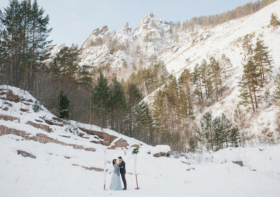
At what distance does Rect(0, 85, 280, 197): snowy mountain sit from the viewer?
600 centimetres

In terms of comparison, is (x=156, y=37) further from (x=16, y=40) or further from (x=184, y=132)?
(x=16, y=40)

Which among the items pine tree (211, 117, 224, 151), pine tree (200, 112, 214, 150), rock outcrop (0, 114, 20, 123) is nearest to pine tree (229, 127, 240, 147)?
pine tree (211, 117, 224, 151)

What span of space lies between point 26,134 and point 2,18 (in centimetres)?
1728

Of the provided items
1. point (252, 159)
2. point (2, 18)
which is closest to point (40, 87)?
point (2, 18)

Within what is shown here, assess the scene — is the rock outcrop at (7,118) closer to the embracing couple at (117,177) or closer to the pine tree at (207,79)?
the embracing couple at (117,177)

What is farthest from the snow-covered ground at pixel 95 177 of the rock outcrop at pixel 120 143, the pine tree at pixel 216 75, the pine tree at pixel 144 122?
the pine tree at pixel 216 75

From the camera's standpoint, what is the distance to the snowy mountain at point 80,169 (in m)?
6.00

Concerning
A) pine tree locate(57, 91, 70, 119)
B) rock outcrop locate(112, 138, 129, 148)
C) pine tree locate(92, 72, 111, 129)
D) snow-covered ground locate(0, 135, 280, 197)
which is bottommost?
snow-covered ground locate(0, 135, 280, 197)

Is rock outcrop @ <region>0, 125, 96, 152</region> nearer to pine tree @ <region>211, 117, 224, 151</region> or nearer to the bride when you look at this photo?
the bride

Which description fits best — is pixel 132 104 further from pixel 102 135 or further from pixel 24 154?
pixel 24 154

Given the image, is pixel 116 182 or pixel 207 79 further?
pixel 207 79

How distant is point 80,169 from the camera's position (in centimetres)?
831

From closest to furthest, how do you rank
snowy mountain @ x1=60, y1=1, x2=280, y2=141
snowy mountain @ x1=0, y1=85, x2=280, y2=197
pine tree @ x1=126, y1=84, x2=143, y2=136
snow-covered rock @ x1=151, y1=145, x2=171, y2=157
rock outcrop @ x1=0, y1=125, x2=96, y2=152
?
snowy mountain @ x1=0, y1=85, x2=280, y2=197, rock outcrop @ x1=0, y1=125, x2=96, y2=152, snow-covered rock @ x1=151, y1=145, x2=171, y2=157, snowy mountain @ x1=60, y1=1, x2=280, y2=141, pine tree @ x1=126, y1=84, x2=143, y2=136

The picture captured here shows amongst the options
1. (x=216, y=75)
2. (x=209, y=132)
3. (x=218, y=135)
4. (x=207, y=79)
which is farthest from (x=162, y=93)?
(x=218, y=135)
